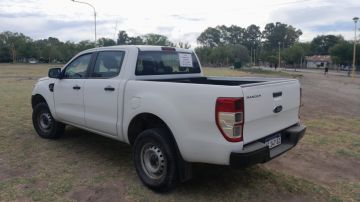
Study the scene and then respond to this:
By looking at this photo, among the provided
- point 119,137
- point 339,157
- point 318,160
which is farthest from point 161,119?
point 339,157

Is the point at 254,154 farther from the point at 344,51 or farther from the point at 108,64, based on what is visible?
the point at 344,51

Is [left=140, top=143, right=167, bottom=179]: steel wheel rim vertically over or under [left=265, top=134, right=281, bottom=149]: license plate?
under

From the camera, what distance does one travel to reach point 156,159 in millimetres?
4281

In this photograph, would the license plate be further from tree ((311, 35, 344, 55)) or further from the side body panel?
tree ((311, 35, 344, 55))

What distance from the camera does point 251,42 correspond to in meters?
159

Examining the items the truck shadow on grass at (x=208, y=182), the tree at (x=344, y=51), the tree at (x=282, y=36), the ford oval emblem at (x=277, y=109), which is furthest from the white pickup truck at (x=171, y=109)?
the tree at (x=282, y=36)

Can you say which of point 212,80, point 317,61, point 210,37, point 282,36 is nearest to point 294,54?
point 317,61

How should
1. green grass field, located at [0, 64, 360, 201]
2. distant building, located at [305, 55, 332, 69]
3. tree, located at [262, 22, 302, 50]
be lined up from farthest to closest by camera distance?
tree, located at [262, 22, 302, 50] → distant building, located at [305, 55, 332, 69] → green grass field, located at [0, 64, 360, 201]

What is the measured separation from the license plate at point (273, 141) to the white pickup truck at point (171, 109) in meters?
0.01

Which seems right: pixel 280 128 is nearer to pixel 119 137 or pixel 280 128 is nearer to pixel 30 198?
pixel 119 137

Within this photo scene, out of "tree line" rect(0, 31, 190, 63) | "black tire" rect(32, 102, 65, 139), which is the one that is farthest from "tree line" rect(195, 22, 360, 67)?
"black tire" rect(32, 102, 65, 139)

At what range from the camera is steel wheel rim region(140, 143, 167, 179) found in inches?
164

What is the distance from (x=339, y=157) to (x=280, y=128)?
2.03 metres

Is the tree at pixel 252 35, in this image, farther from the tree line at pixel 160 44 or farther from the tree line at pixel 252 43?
the tree line at pixel 160 44
